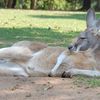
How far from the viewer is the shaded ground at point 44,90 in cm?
526

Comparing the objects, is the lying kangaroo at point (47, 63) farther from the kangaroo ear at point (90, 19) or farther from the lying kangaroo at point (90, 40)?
the kangaroo ear at point (90, 19)

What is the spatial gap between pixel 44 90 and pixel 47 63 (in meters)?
0.89

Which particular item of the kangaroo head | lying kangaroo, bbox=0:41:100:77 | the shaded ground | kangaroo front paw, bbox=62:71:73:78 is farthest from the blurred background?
the shaded ground

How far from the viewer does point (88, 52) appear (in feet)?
21.7

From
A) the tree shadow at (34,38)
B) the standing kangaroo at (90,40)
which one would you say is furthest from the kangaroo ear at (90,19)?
the tree shadow at (34,38)

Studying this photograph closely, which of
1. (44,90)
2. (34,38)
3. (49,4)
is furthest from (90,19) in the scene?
(49,4)

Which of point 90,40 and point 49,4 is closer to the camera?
point 90,40

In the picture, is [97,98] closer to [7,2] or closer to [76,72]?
[76,72]

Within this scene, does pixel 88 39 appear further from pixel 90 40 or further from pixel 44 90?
pixel 44 90

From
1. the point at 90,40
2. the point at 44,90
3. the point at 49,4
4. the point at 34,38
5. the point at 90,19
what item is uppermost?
the point at 90,19

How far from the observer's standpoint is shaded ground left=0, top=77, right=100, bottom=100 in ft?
17.3

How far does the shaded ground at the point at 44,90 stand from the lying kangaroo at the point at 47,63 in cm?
15

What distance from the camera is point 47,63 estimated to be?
647 cm

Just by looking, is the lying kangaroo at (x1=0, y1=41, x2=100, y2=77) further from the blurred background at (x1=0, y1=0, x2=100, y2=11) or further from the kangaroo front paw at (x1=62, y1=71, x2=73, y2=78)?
the blurred background at (x1=0, y1=0, x2=100, y2=11)
